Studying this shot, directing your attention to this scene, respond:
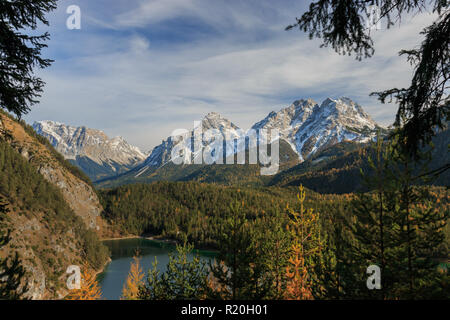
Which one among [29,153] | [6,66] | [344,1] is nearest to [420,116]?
[344,1]

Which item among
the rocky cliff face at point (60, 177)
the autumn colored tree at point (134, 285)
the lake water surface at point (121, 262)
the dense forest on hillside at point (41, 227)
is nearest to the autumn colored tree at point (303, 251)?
the autumn colored tree at point (134, 285)

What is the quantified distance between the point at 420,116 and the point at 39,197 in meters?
121

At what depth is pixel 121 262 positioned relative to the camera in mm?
105875

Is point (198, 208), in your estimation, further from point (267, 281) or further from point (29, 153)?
point (267, 281)

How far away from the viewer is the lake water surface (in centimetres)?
7129

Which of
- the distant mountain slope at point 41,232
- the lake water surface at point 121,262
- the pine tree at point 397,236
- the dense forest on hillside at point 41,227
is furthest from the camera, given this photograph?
the dense forest on hillside at point 41,227

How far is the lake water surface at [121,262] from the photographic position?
71.3 metres

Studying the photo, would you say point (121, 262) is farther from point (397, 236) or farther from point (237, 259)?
point (397, 236)

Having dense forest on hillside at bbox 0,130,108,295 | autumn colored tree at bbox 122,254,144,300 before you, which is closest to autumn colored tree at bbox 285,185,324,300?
autumn colored tree at bbox 122,254,144,300

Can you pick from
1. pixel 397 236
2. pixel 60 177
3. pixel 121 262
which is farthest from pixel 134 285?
pixel 60 177

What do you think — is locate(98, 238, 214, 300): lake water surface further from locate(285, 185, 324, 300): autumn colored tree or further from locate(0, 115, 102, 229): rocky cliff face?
locate(285, 185, 324, 300): autumn colored tree

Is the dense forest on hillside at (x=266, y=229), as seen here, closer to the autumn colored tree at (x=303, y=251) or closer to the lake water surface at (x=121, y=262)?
the autumn colored tree at (x=303, y=251)

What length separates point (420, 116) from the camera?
5789 mm

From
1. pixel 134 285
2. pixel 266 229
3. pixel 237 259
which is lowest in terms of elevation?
pixel 134 285
